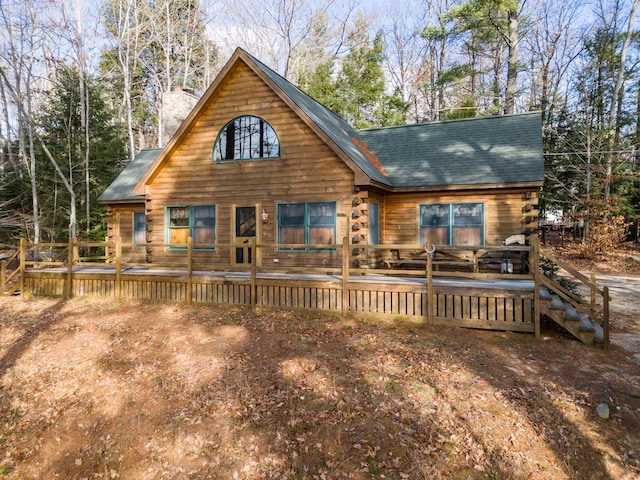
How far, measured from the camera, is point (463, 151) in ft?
43.5

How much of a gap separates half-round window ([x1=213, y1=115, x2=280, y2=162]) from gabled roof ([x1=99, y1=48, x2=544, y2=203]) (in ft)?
3.48

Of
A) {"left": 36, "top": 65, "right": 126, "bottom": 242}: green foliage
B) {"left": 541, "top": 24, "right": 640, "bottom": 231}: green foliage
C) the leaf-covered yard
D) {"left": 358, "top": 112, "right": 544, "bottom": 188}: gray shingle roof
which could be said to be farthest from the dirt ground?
{"left": 36, "top": 65, "right": 126, "bottom": 242}: green foliage

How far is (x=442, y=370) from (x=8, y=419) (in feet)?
20.8

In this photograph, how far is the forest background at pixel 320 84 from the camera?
818 inches

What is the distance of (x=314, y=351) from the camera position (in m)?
6.94

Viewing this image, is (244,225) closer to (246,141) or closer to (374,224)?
(246,141)

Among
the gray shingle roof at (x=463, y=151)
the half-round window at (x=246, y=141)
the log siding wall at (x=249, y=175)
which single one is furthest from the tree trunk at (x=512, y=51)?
the half-round window at (x=246, y=141)

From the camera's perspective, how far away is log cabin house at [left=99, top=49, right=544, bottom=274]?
37.4 ft

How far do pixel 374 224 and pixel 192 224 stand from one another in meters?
5.79

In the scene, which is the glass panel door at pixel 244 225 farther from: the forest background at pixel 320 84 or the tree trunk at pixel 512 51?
the tree trunk at pixel 512 51

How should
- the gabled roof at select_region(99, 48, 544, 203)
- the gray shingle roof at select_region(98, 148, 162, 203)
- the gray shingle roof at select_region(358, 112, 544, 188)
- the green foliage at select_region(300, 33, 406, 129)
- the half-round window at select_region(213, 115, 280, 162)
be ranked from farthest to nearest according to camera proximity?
the green foliage at select_region(300, 33, 406, 129), the gray shingle roof at select_region(98, 148, 162, 203), the half-round window at select_region(213, 115, 280, 162), the gray shingle roof at select_region(358, 112, 544, 188), the gabled roof at select_region(99, 48, 544, 203)

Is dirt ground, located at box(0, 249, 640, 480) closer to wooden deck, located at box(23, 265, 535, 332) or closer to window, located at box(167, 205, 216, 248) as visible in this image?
wooden deck, located at box(23, 265, 535, 332)

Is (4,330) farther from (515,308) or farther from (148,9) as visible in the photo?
(148,9)

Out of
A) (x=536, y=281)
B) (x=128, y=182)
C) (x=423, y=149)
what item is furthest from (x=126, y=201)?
(x=536, y=281)
